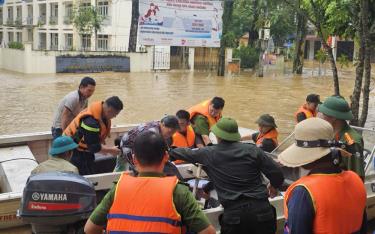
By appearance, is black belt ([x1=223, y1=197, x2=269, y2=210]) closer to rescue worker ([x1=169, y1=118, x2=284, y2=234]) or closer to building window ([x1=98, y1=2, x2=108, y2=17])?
rescue worker ([x1=169, y1=118, x2=284, y2=234])

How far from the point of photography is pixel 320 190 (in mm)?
2246

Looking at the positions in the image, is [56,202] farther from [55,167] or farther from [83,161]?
[83,161]

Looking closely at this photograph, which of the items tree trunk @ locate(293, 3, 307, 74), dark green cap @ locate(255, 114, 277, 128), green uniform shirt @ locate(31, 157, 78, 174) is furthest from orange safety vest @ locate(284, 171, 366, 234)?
tree trunk @ locate(293, 3, 307, 74)

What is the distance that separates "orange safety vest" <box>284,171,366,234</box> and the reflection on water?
9570mm

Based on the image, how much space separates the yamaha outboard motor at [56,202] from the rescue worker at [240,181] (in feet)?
2.89

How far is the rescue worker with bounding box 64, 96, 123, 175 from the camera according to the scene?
4.79m

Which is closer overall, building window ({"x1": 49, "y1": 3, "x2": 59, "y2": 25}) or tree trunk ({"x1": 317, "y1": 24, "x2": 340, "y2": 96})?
tree trunk ({"x1": 317, "y1": 24, "x2": 340, "y2": 96})

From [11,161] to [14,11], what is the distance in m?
44.3

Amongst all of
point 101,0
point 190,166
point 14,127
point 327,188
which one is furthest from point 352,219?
point 101,0

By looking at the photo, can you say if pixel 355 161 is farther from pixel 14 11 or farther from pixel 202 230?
pixel 14 11

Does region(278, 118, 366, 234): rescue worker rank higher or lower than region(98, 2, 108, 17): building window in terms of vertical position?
lower

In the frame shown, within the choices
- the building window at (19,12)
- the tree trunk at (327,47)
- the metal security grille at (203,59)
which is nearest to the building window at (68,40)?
the building window at (19,12)

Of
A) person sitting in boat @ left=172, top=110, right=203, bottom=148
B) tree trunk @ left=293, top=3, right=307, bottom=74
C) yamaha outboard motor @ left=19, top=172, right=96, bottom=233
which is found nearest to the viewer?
yamaha outboard motor @ left=19, top=172, right=96, bottom=233

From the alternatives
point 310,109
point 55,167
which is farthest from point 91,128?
point 310,109
